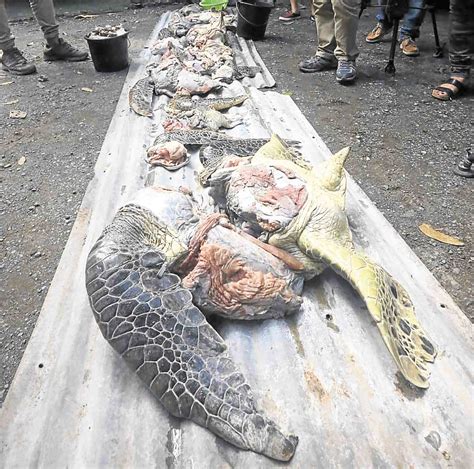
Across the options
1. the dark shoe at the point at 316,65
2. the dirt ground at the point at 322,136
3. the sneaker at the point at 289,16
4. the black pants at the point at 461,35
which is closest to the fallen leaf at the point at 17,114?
the dirt ground at the point at 322,136

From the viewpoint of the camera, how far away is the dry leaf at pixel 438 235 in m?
2.36

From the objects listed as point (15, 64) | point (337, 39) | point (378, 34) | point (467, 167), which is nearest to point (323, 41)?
point (337, 39)

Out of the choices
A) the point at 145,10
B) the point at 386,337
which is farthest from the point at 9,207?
the point at 145,10

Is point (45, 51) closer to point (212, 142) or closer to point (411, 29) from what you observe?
point (212, 142)

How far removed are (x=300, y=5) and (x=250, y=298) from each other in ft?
25.2

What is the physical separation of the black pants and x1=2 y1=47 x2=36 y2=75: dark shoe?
4.41 meters

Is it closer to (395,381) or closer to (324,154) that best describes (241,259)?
(395,381)

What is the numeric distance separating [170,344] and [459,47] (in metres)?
3.97

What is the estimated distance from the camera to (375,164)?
310 centimetres

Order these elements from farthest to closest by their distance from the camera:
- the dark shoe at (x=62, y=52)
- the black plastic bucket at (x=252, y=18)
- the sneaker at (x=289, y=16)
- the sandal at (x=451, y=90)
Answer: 1. the sneaker at (x=289, y=16)
2. the black plastic bucket at (x=252, y=18)
3. the dark shoe at (x=62, y=52)
4. the sandal at (x=451, y=90)

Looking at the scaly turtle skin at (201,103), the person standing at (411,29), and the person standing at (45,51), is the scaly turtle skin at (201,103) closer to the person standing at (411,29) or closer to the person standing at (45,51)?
the person standing at (45,51)

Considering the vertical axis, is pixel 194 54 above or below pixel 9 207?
above

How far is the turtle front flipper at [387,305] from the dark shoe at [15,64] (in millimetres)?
4698

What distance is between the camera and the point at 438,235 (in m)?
2.41
